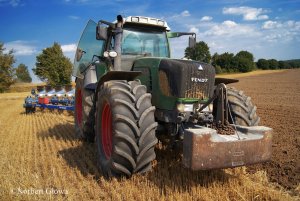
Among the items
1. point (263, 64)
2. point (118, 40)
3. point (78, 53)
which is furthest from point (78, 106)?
point (263, 64)

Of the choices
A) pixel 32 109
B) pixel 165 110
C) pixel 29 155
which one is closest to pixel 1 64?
pixel 32 109

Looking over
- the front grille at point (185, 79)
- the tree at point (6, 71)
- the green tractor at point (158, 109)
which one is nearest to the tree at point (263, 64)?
the tree at point (6, 71)

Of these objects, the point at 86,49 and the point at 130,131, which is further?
the point at 86,49

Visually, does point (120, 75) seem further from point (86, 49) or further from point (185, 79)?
point (86, 49)

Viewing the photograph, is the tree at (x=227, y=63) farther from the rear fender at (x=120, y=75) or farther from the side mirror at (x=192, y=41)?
the rear fender at (x=120, y=75)

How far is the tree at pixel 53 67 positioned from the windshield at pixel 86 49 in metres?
35.2

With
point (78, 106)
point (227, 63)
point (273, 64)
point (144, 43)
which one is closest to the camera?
point (144, 43)

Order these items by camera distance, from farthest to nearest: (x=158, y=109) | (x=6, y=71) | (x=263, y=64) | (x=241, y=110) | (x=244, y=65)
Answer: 1. (x=263, y=64)
2. (x=244, y=65)
3. (x=6, y=71)
4. (x=158, y=109)
5. (x=241, y=110)

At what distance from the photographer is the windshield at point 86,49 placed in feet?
19.9

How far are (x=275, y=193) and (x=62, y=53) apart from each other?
45.5 metres

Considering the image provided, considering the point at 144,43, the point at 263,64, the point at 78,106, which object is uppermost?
the point at 263,64

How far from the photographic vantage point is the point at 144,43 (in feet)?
18.7

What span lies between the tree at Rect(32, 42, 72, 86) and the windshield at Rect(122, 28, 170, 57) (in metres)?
36.4

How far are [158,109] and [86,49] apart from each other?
2.37 metres
